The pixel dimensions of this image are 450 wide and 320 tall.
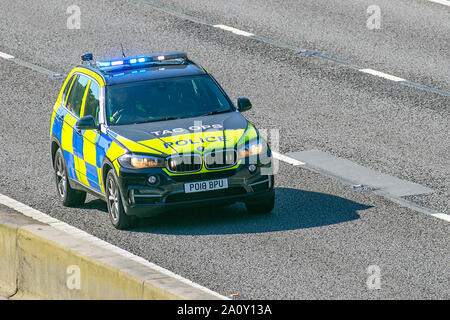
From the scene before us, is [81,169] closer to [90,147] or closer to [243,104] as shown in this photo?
[90,147]

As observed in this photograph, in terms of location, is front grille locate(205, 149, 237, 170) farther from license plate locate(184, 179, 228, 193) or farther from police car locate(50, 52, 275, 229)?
license plate locate(184, 179, 228, 193)

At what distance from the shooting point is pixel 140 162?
13.0 m

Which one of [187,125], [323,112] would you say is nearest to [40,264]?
[187,125]

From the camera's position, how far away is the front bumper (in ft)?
42.5

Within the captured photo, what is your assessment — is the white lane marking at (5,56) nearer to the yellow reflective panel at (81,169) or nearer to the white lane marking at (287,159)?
the white lane marking at (287,159)

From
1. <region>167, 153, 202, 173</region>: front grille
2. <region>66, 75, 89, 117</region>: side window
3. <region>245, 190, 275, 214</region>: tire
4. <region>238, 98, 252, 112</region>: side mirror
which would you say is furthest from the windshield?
<region>245, 190, 275, 214</region>: tire

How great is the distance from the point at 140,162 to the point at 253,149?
1322 millimetres

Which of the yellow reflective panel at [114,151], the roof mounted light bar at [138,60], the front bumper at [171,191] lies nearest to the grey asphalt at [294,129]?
the front bumper at [171,191]

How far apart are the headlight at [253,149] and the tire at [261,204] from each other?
519 millimetres

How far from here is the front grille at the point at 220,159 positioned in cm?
1291

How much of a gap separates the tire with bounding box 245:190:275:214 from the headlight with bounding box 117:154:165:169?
1.18 m

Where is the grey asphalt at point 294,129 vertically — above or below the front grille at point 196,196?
below

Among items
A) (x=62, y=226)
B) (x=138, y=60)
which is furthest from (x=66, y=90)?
(x=62, y=226)
